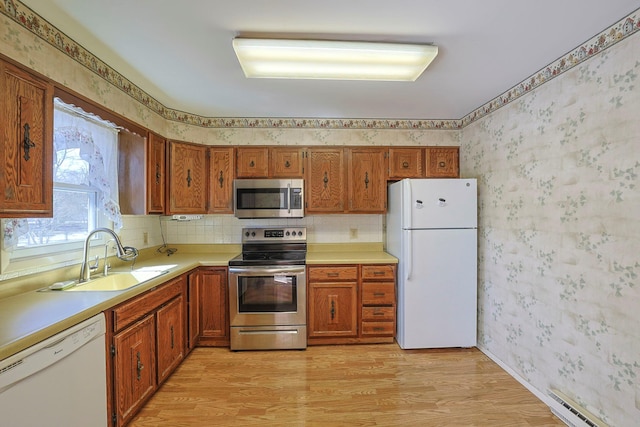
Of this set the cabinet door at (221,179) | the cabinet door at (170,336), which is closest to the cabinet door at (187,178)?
the cabinet door at (221,179)

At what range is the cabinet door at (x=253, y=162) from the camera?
2908mm

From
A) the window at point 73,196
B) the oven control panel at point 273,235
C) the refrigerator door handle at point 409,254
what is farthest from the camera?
the oven control panel at point 273,235

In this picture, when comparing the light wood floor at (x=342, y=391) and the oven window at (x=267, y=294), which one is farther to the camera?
the oven window at (x=267, y=294)

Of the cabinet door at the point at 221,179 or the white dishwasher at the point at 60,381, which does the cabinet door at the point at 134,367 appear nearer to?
the white dishwasher at the point at 60,381

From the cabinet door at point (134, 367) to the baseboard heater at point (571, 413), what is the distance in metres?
2.76

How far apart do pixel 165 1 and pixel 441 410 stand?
2973 millimetres

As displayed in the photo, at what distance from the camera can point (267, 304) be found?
8.48 ft

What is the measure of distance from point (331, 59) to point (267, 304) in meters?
2.17

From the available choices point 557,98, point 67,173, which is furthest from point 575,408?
point 67,173

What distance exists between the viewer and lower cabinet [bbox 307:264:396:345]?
2652mm

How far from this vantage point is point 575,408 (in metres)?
1.64

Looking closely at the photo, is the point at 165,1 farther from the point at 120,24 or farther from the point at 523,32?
the point at 523,32

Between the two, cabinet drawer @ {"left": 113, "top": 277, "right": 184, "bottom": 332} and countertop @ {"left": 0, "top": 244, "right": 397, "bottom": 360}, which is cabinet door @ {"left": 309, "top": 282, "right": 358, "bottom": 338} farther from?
cabinet drawer @ {"left": 113, "top": 277, "right": 184, "bottom": 332}

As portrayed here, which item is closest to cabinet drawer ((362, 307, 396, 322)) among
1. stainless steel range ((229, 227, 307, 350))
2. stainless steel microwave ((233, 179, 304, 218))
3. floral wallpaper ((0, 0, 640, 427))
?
stainless steel range ((229, 227, 307, 350))
